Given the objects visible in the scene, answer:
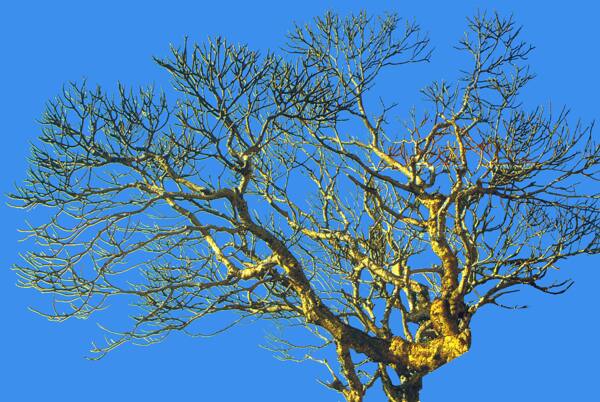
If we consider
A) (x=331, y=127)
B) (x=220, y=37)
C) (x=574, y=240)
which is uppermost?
(x=331, y=127)

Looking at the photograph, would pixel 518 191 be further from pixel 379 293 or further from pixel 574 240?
pixel 379 293

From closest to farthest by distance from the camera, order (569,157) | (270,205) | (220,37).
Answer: (220,37) → (569,157) → (270,205)

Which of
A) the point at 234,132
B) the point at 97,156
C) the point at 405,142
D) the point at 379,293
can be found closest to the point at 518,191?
the point at 405,142

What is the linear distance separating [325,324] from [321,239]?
1.30m

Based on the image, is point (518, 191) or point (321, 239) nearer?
point (518, 191)

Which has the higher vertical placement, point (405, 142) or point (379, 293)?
point (405, 142)

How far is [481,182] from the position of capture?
9102 millimetres

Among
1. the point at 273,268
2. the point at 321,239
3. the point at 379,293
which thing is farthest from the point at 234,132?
the point at 379,293

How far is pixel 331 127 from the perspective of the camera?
10547 millimetres

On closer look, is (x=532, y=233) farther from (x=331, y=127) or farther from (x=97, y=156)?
(x=97, y=156)

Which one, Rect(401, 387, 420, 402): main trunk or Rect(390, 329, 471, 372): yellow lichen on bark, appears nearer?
Rect(390, 329, 471, 372): yellow lichen on bark

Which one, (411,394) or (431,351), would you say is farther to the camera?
(411,394)

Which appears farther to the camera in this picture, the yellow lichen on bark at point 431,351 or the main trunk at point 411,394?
the main trunk at point 411,394

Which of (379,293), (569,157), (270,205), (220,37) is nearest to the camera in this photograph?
(220,37)
